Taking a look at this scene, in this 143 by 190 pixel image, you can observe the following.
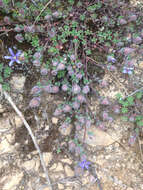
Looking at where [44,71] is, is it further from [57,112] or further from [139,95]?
[139,95]

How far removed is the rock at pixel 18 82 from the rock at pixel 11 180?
1.09m

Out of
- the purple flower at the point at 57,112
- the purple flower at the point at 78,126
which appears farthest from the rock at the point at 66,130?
the purple flower at the point at 57,112

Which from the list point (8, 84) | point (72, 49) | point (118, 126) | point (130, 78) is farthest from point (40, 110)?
point (130, 78)

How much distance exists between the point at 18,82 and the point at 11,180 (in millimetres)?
1237

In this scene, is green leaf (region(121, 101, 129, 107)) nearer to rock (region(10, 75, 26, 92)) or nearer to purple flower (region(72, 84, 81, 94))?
purple flower (region(72, 84, 81, 94))

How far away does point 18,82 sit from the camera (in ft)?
8.25

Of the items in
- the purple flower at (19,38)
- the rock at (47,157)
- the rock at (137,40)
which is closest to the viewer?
the purple flower at (19,38)

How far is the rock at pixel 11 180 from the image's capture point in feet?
8.23

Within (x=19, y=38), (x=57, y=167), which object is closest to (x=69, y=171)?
(x=57, y=167)

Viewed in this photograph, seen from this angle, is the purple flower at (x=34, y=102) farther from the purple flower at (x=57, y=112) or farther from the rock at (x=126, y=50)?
the rock at (x=126, y=50)

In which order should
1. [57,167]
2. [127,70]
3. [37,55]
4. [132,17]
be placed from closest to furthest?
[37,55] < [132,17] < [127,70] < [57,167]

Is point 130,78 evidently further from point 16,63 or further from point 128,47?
point 16,63

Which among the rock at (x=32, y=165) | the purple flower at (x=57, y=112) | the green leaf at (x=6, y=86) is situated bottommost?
the rock at (x=32, y=165)

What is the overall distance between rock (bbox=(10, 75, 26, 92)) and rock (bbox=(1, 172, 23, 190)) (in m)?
1.09
